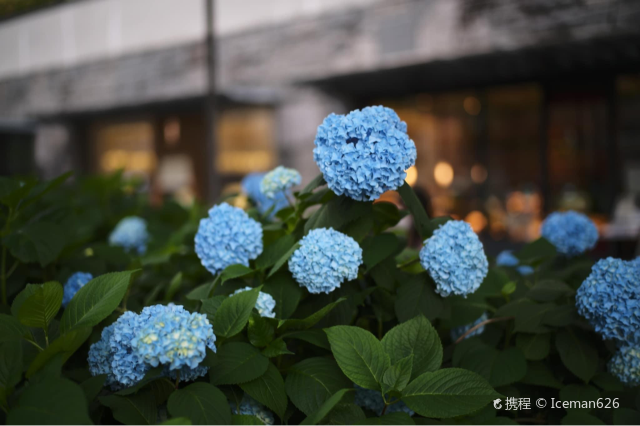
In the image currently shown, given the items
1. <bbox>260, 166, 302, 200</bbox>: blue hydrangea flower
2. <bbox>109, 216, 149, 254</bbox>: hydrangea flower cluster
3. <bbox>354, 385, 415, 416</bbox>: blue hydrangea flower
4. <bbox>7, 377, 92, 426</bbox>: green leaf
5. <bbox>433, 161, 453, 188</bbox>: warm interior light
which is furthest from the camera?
<bbox>433, 161, 453, 188</bbox>: warm interior light

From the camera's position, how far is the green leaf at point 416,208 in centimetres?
96

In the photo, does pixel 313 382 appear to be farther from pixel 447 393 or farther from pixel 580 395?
pixel 580 395

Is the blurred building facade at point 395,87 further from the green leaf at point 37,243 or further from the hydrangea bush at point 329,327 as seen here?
the green leaf at point 37,243

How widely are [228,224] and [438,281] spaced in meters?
0.42

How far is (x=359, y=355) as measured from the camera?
2.75ft

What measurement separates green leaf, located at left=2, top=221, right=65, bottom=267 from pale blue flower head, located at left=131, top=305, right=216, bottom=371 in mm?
425

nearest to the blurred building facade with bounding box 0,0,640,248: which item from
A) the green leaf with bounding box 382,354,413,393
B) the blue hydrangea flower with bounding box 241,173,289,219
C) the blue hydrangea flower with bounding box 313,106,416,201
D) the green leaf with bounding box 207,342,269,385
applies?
the blue hydrangea flower with bounding box 241,173,289,219

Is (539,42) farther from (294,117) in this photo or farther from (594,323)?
(594,323)

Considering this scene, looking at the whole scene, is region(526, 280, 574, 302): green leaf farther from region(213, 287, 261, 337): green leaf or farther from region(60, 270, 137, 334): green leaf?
region(60, 270, 137, 334): green leaf

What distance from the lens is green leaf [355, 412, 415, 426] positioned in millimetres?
760

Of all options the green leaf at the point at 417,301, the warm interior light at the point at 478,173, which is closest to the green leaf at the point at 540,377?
the green leaf at the point at 417,301

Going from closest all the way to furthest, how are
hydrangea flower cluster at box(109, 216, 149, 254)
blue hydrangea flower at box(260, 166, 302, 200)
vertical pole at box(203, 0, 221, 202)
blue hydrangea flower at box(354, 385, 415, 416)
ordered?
blue hydrangea flower at box(354, 385, 415, 416), blue hydrangea flower at box(260, 166, 302, 200), hydrangea flower cluster at box(109, 216, 149, 254), vertical pole at box(203, 0, 221, 202)

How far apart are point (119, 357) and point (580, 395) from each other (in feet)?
2.58

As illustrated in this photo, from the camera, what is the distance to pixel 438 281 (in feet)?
3.16
